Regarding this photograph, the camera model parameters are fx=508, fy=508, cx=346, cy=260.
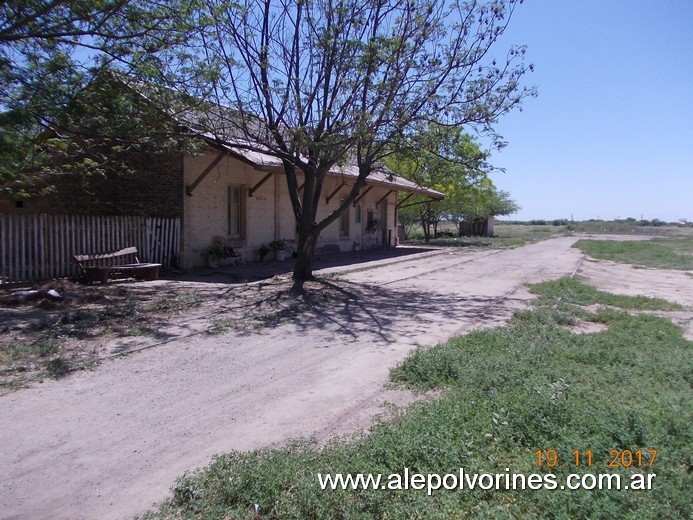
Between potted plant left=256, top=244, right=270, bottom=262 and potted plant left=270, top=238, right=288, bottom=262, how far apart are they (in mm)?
324

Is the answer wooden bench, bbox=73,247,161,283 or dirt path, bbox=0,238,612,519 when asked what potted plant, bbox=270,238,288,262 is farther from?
dirt path, bbox=0,238,612,519

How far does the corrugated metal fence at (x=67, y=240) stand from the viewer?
36.5 ft

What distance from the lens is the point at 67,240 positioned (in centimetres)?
1230

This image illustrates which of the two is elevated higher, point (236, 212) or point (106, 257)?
point (236, 212)

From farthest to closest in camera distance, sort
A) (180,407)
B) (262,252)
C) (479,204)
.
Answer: (479,204) < (262,252) < (180,407)

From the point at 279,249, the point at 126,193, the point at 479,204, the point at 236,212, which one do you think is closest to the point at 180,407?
the point at 126,193

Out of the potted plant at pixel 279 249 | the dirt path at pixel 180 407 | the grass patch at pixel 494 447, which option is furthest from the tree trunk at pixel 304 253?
the grass patch at pixel 494 447

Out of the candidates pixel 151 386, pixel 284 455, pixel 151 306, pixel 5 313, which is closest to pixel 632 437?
pixel 284 455

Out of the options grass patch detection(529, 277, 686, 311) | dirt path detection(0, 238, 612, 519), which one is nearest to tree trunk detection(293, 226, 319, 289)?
dirt path detection(0, 238, 612, 519)

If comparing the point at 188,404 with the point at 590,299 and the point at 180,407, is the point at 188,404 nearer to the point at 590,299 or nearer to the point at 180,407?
the point at 180,407

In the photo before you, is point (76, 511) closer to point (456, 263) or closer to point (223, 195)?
point (223, 195)

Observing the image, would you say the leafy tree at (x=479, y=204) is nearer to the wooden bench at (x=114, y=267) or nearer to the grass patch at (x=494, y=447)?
the wooden bench at (x=114, y=267)

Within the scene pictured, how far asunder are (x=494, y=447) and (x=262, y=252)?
14.5 m

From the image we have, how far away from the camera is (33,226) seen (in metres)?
11.5
